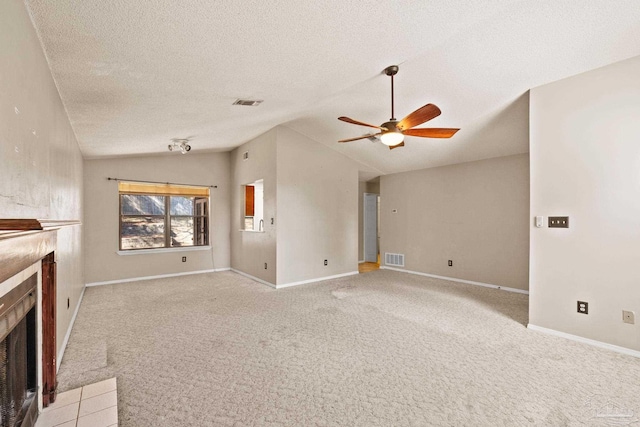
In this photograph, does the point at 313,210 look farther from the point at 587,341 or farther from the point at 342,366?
the point at 587,341

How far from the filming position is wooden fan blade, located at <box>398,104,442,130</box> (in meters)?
2.55

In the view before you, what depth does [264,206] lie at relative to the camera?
541 centimetres

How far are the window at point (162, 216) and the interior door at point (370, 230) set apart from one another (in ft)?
13.0

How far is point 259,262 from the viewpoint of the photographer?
18.2ft

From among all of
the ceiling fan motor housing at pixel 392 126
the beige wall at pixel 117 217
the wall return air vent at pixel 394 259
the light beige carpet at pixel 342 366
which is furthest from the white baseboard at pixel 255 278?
the ceiling fan motor housing at pixel 392 126

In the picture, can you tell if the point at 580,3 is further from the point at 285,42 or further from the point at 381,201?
the point at 381,201

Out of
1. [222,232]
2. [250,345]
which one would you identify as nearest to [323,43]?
[250,345]

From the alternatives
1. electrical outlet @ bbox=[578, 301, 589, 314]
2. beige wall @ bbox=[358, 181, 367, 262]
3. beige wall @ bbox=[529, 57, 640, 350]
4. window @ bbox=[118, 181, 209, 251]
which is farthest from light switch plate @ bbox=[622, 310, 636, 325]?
window @ bbox=[118, 181, 209, 251]

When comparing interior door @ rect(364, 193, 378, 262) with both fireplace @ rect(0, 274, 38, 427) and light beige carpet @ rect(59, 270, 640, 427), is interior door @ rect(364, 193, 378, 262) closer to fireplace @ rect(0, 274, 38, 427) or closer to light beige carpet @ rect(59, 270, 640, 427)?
light beige carpet @ rect(59, 270, 640, 427)

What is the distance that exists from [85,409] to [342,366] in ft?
5.77

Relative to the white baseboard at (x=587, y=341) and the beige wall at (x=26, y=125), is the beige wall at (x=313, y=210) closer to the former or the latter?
the beige wall at (x=26, y=125)

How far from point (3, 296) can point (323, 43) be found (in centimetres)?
228

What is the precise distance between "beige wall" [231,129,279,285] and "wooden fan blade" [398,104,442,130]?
2742 millimetres

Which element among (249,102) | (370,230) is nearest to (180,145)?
(249,102)
